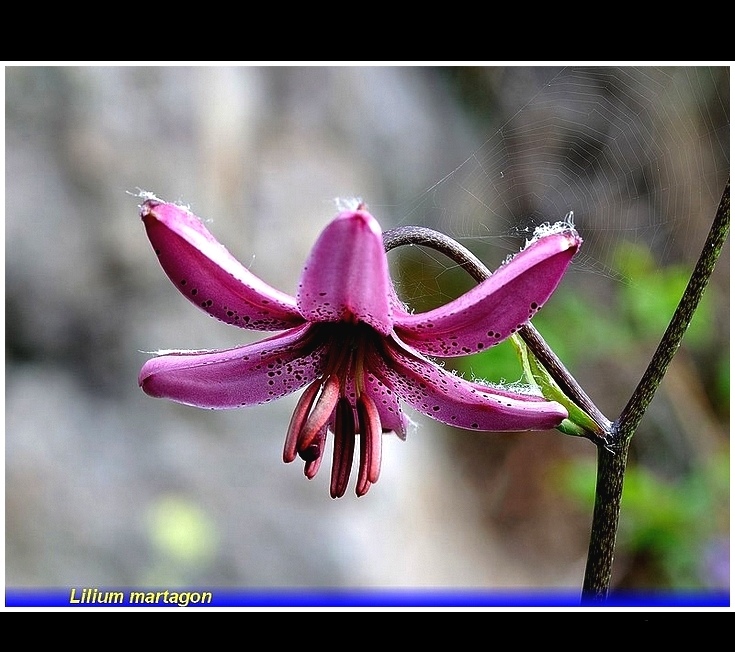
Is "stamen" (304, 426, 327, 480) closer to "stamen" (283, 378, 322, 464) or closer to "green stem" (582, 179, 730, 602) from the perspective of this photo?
"stamen" (283, 378, 322, 464)

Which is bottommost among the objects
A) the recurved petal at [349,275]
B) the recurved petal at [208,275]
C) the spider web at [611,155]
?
the recurved petal at [349,275]

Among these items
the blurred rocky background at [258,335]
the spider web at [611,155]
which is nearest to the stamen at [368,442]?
the blurred rocky background at [258,335]

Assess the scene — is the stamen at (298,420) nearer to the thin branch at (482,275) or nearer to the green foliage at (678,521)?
the thin branch at (482,275)

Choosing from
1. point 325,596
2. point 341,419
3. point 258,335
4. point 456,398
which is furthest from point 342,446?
point 258,335

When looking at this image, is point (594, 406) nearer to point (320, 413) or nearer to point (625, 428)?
point (625, 428)

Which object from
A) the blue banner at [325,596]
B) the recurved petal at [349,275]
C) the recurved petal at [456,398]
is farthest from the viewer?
the blue banner at [325,596]

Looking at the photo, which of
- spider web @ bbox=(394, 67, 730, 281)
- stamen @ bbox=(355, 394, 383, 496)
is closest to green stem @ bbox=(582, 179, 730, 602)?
stamen @ bbox=(355, 394, 383, 496)

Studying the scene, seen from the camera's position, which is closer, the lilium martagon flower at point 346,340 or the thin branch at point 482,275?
the lilium martagon flower at point 346,340

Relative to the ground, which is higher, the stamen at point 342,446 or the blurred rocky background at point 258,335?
the blurred rocky background at point 258,335
